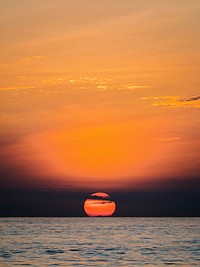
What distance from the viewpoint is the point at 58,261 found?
2104 inches

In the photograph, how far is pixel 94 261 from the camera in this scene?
53812 millimetres

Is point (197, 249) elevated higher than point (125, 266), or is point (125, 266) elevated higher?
point (197, 249)

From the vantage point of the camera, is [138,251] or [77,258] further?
[138,251]

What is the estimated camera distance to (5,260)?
5478 cm

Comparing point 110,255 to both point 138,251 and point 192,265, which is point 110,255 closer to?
point 138,251

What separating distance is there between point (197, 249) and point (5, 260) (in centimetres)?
2199

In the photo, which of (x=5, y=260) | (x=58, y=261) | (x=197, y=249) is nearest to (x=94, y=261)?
(x=58, y=261)

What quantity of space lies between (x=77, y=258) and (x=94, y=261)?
128 inches

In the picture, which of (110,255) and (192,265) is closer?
(192,265)

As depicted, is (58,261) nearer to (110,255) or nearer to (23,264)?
(23,264)

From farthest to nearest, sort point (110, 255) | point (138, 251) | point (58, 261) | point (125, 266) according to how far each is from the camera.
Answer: point (138, 251) < point (110, 255) < point (58, 261) < point (125, 266)

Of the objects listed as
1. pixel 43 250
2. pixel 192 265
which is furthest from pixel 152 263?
pixel 43 250

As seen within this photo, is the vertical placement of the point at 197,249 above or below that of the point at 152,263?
above

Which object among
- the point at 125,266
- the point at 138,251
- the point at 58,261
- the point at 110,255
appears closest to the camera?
the point at 125,266
